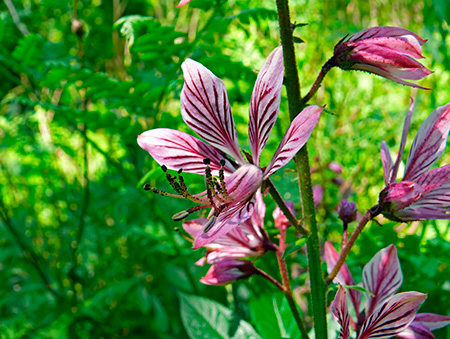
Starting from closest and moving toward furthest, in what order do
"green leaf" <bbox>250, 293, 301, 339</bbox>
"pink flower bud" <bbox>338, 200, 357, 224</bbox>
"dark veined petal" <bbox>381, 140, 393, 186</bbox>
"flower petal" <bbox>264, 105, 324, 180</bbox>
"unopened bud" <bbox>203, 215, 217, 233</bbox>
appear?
"flower petal" <bbox>264, 105, 324, 180</bbox> → "unopened bud" <bbox>203, 215, 217, 233</bbox> → "dark veined petal" <bbox>381, 140, 393, 186</bbox> → "pink flower bud" <bbox>338, 200, 357, 224</bbox> → "green leaf" <bbox>250, 293, 301, 339</bbox>

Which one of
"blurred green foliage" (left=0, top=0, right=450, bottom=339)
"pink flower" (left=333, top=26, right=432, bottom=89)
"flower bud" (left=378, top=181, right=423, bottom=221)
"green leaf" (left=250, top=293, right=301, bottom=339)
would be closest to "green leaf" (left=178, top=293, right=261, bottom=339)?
"blurred green foliage" (left=0, top=0, right=450, bottom=339)

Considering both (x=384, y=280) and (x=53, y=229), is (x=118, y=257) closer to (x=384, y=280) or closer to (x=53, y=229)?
(x=53, y=229)

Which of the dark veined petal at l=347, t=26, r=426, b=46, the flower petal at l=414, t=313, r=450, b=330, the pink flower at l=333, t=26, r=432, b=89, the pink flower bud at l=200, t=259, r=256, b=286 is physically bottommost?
the flower petal at l=414, t=313, r=450, b=330

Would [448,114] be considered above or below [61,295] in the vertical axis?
above

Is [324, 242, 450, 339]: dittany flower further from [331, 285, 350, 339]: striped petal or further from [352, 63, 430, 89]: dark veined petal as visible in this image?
[352, 63, 430, 89]: dark veined petal

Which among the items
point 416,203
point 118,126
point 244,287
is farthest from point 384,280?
point 118,126

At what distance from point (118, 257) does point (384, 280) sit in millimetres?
1616

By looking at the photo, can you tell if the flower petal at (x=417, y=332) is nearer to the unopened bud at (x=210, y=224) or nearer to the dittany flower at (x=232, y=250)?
the dittany flower at (x=232, y=250)

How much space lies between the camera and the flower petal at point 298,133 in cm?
66

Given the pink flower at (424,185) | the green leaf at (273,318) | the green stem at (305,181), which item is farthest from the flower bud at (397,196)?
the green leaf at (273,318)

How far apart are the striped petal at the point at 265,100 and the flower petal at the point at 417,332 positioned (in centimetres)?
45

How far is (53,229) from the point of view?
7.98 feet

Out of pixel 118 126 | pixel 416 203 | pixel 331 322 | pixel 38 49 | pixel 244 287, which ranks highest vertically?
pixel 38 49

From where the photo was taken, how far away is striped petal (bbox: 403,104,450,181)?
0.81 metres
